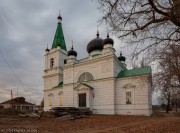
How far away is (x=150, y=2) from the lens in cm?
758

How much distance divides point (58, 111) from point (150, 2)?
19.6 meters

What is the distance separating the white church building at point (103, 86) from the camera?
85.4 feet

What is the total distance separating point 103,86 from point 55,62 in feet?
53.6

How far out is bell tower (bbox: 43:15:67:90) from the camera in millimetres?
39906

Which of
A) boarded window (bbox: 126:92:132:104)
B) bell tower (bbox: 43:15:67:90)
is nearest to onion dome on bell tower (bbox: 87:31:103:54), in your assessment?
bell tower (bbox: 43:15:67:90)

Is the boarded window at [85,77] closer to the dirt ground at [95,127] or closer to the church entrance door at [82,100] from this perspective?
the church entrance door at [82,100]

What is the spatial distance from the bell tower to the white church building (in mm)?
3152

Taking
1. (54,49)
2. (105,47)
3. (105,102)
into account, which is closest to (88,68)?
(105,47)

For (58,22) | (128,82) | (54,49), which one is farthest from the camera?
(58,22)

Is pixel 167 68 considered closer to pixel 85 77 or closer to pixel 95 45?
pixel 85 77

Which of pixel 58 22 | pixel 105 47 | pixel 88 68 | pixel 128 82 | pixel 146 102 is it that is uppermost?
pixel 58 22

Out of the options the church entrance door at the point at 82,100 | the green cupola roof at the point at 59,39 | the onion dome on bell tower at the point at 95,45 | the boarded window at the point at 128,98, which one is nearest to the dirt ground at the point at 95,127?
the boarded window at the point at 128,98

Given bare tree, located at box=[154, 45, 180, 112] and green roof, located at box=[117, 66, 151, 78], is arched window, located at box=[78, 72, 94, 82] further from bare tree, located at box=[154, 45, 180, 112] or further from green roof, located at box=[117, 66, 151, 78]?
bare tree, located at box=[154, 45, 180, 112]

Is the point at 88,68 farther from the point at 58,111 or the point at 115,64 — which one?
the point at 58,111
